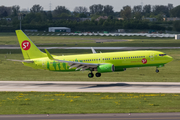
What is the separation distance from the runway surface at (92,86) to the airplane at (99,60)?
3.20 m

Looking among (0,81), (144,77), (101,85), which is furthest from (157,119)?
(0,81)

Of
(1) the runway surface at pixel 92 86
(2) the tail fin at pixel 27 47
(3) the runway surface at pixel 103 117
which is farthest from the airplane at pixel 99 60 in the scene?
(3) the runway surface at pixel 103 117

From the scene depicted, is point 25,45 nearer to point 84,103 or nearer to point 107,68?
point 107,68

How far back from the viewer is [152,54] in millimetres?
57219

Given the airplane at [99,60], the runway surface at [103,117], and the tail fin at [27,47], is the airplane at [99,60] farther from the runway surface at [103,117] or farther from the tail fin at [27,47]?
the runway surface at [103,117]

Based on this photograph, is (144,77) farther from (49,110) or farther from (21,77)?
(49,110)

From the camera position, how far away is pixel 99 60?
58.5 meters

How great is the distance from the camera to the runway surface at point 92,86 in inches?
1955

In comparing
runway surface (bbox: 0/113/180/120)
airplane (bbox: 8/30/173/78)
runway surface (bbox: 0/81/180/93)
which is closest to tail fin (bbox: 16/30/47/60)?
airplane (bbox: 8/30/173/78)

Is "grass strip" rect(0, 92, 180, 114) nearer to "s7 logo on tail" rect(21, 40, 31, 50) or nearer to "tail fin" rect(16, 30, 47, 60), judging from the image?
"tail fin" rect(16, 30, 47, 60)

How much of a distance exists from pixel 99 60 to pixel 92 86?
6595mm

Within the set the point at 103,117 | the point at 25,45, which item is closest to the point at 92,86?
the point at 25,45

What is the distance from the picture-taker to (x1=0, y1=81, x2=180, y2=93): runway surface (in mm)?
49656

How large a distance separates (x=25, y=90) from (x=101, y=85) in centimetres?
1347
